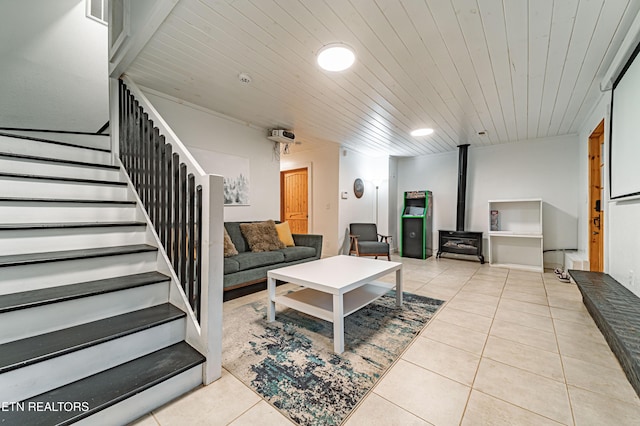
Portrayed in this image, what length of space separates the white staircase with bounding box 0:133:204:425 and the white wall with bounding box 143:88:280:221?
1.32 m

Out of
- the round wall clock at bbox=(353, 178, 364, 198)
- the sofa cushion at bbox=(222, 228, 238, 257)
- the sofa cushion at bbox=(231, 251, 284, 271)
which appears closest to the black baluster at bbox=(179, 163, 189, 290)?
the sofa cushion at bbox=(231, 251, 284, 271)

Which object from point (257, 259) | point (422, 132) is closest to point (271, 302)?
point (257, 259)

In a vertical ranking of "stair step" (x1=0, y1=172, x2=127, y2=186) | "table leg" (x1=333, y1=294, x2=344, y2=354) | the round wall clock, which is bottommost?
"table leg" (x1=333, y1=294, x2=344, y2=354)

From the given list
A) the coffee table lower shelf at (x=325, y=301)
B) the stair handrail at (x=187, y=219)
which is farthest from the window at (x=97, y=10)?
the coffee table lower shelf at (x=325, y=301)

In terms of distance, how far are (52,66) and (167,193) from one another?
3079mm

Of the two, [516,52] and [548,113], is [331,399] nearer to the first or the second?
[516,52]

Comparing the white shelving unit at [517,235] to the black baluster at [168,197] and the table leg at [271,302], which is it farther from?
the black baluster at [168,197]

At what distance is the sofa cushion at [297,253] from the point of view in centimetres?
351

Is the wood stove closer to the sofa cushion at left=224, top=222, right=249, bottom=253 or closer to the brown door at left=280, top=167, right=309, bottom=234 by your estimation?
the brown door at left=280, top=167, right=309, bottom=234

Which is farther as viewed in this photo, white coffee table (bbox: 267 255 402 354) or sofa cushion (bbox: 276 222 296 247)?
sofa cushion (bbox: 276 222 296 247)

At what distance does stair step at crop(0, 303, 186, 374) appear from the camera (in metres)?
1.09

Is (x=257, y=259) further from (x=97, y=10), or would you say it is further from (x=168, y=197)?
(x=97, y=10)

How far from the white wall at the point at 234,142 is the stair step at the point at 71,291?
6.76 feet

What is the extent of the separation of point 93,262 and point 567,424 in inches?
111
